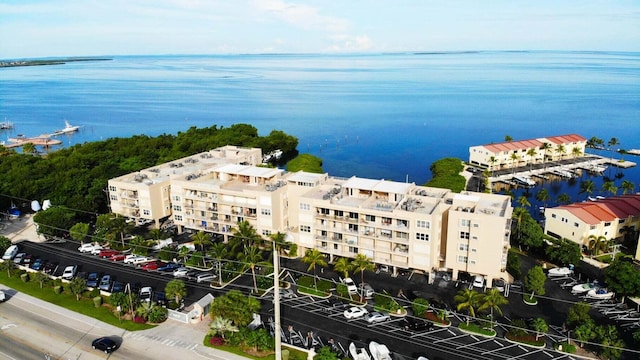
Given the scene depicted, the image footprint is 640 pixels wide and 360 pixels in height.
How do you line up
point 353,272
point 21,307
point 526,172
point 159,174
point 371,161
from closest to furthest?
point 21,307
point 353,272
point 159,174
point 526,172
point 371,161

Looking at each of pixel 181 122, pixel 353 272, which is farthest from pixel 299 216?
pixel 181 122

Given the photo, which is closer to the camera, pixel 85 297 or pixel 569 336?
pixel 569 336

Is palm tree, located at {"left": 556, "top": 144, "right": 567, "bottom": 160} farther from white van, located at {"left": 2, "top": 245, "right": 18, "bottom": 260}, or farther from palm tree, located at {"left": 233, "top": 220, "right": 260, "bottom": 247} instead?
white van, located at {"left": 2, "top": 245, "right": 18, "bottom": 260}

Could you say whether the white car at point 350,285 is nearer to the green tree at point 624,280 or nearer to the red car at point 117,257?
the green tree at point 624,280

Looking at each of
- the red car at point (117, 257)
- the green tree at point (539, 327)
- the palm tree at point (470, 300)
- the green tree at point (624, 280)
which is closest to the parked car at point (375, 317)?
the palm tree at point (470, 300)

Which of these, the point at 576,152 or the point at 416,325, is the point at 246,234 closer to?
the point at 416,325

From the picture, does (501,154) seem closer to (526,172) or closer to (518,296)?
(526,172)
